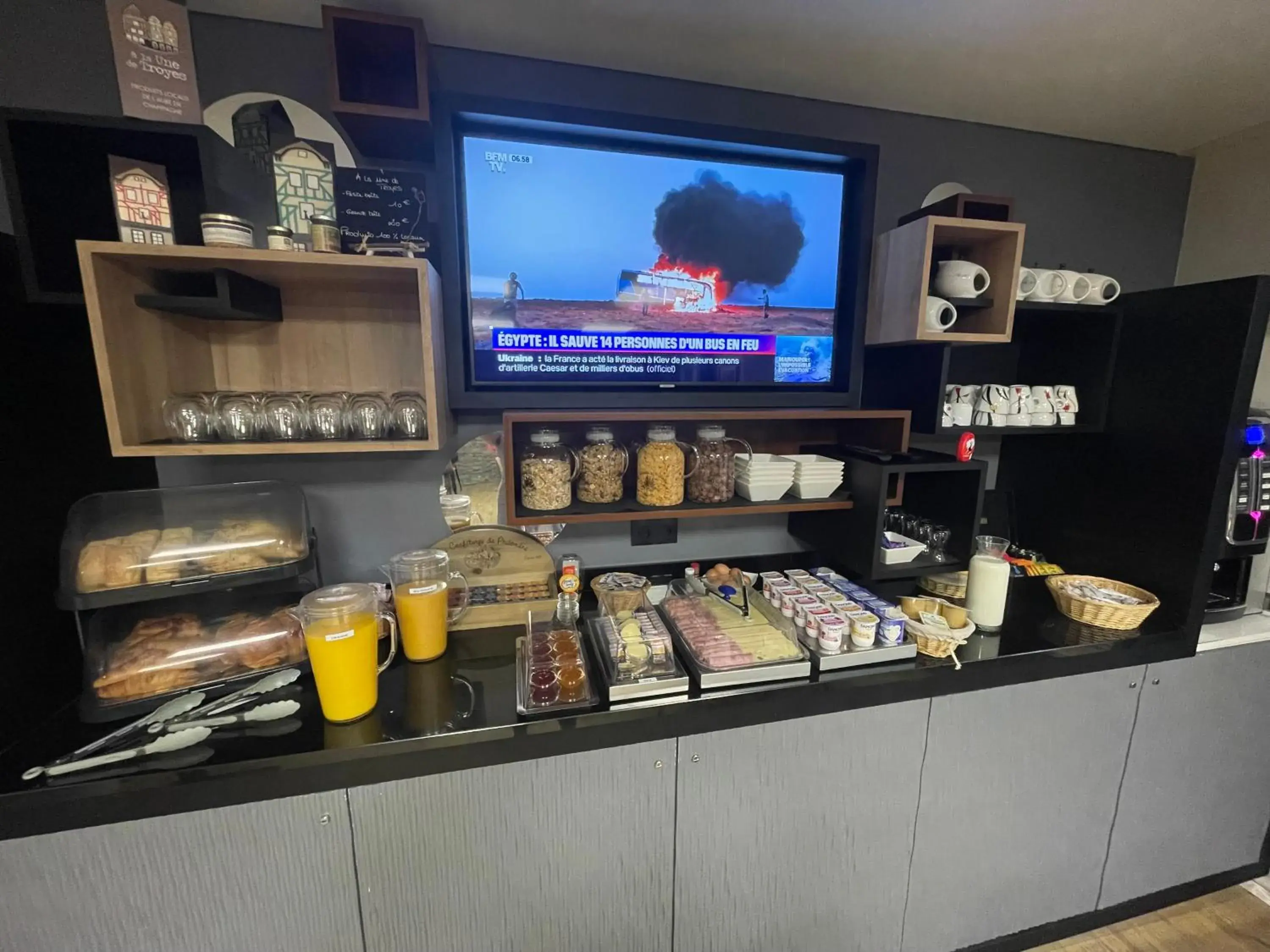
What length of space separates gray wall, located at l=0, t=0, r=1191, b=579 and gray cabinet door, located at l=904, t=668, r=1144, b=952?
0.68 meters

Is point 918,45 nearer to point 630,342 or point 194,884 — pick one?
point 630,342

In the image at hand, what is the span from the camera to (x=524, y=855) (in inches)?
40.1

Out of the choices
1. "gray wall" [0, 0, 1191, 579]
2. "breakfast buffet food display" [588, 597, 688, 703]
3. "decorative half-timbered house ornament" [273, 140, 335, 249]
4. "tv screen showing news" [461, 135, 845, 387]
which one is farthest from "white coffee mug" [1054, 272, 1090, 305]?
"decorative half-timbered house ornament" [273, 140, 335, 249]

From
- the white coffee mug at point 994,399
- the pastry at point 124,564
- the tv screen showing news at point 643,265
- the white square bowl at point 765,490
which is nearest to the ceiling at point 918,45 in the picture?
the tv screen showing news at point 643,265

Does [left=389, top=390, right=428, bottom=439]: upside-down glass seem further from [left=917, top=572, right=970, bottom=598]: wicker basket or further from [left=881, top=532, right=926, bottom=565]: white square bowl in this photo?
[left=917, top=572, right=970, bottom=598]: wicker basket

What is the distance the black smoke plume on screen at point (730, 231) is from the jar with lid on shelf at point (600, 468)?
488 millimetres

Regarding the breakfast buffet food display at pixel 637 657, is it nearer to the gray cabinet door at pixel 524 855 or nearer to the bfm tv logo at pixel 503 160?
the gray cabinet door at pixel 524 855

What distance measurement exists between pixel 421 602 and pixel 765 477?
2.83ft

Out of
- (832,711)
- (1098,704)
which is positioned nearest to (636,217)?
(832,711)

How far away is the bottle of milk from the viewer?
4.42ft

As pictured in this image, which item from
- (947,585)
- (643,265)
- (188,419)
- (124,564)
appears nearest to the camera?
(124,564)

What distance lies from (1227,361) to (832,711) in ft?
4.05

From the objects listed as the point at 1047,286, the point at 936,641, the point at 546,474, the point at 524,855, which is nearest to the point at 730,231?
the point at 546,474

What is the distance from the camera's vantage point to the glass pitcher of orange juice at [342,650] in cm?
96
